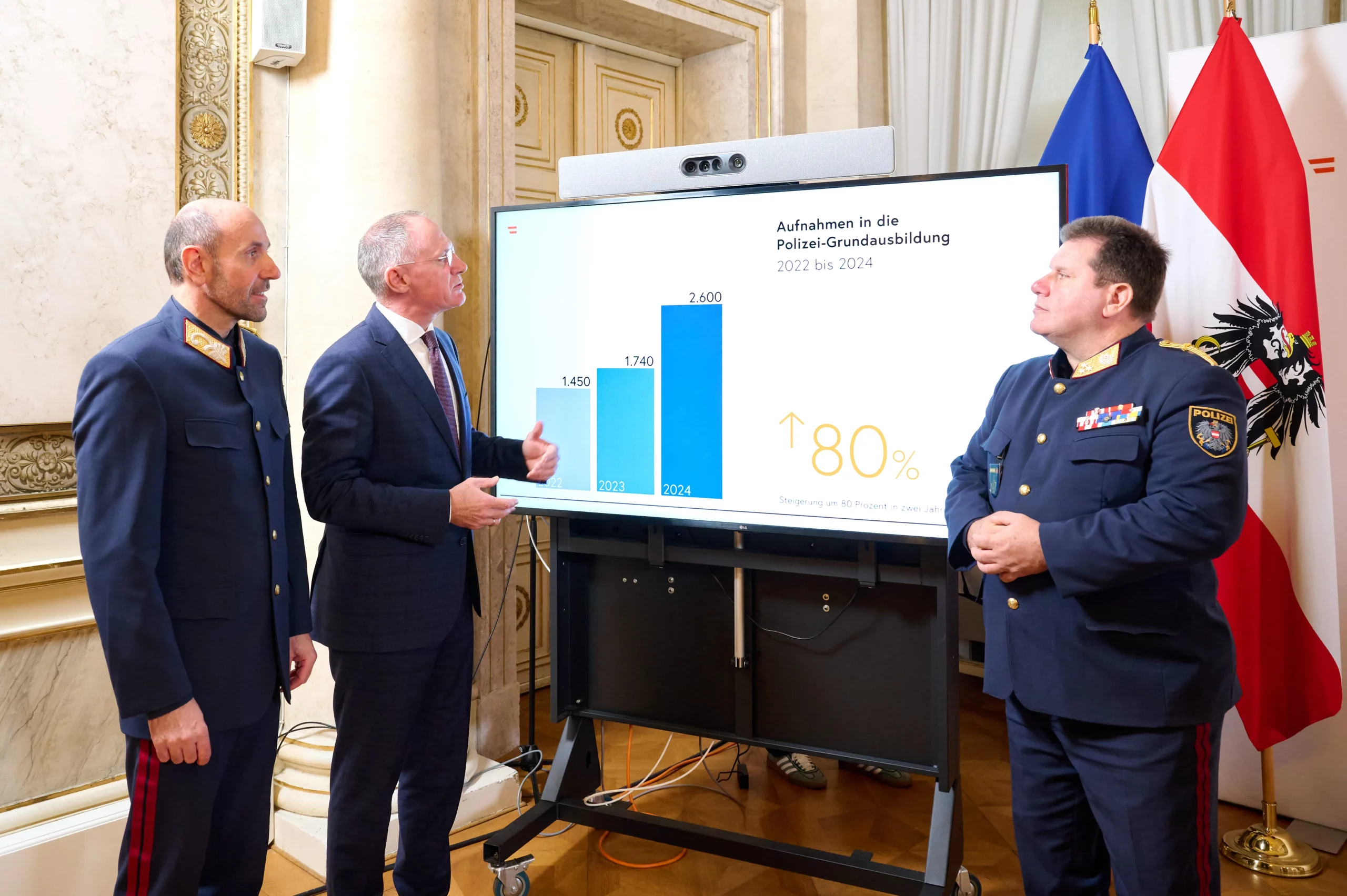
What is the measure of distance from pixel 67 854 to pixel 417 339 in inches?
58.7

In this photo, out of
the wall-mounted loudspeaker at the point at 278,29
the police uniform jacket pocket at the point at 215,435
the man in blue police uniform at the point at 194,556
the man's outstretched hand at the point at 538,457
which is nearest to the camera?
the man in blue police uniform at the point at 194,556

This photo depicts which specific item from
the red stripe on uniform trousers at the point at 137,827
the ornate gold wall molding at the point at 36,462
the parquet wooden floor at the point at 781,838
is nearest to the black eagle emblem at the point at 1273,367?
the parquet wooden floor at the point at 781,838

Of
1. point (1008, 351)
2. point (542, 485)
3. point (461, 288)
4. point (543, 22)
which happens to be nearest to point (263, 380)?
point (461, 288)

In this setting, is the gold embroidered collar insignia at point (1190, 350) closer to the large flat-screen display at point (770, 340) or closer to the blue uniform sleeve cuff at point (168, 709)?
the large flat-screen display at point (770, 340)

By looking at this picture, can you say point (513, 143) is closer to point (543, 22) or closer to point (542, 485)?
point (543, 22)

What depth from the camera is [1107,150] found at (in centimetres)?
275

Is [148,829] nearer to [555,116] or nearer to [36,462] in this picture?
[36,462]

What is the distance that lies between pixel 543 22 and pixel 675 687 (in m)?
2.53

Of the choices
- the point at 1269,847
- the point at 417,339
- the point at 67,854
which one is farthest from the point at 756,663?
the point at 67,854

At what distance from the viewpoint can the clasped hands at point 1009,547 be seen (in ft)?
5.02

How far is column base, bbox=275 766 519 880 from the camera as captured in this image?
2.41 metres

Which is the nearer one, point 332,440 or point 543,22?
point 332,440

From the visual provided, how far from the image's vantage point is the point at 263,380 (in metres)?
1.73

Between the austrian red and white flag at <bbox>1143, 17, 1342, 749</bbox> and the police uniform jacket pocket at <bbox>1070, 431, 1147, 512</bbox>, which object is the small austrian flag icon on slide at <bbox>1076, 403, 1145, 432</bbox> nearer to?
the police uniform jacket pocket at <bbox>1070, 431, 1147, 512</bbox>
